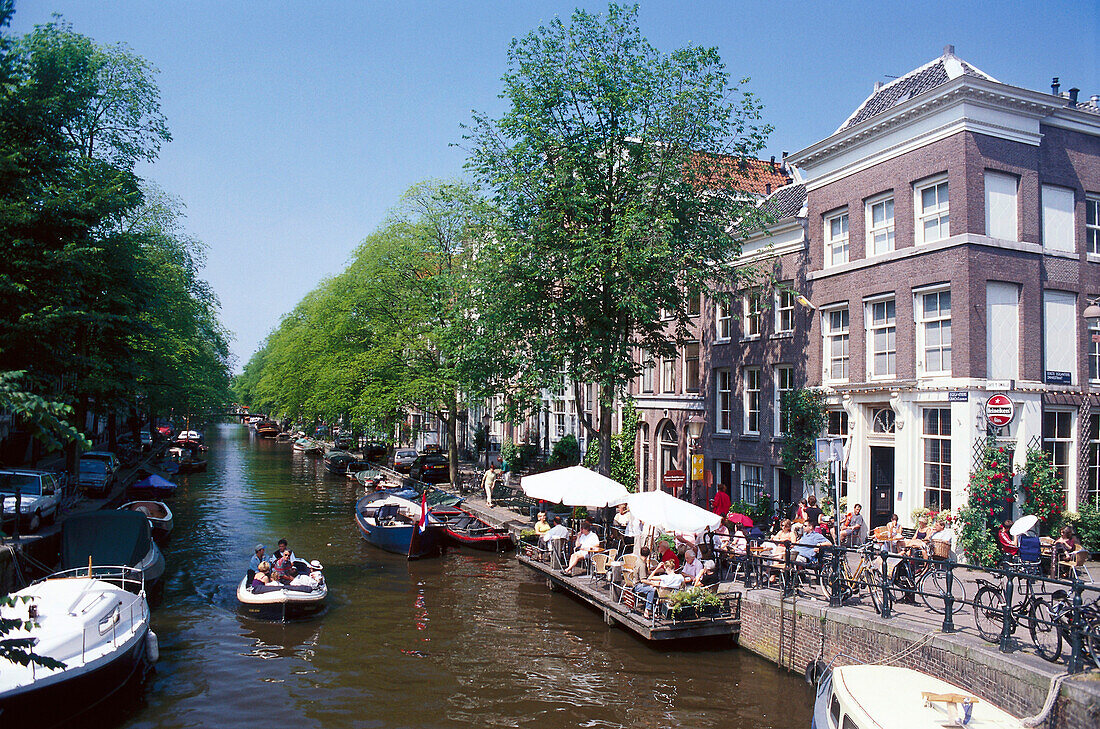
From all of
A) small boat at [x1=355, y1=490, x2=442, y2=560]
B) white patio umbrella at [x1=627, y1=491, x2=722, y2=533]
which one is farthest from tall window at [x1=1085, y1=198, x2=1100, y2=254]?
small boat at [x1=355, y1=490, x2=442, y2=560]

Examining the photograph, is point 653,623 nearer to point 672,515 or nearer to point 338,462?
point 672,515

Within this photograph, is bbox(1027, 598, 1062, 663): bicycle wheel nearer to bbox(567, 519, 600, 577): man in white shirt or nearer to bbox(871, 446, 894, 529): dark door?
bbox(871, 446, 894, 529): dark door

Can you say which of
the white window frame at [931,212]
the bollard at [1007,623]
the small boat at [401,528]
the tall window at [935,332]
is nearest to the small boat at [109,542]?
the small boat at [401,528]

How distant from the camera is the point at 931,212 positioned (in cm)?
2055

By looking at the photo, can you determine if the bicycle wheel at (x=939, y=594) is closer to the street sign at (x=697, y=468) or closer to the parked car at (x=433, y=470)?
the street sign at (x=697, y=468)

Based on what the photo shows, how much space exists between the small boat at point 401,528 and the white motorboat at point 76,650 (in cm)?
1139

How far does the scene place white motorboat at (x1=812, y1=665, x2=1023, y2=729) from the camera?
867 centimetres

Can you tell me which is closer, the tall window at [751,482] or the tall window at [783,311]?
the tall window at [783,311]

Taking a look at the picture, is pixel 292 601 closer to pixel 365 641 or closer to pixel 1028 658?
pixel 365 641

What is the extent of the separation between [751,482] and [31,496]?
24315 millimetres

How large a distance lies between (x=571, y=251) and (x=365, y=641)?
512 inches

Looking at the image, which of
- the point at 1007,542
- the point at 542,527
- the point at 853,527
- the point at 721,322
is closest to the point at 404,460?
the point at 542,527

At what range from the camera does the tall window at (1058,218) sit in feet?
67.5

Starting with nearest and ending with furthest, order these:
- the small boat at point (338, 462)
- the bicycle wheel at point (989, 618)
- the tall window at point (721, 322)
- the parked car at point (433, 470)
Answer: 1. the bicycle wheel at point (989, 618)
2. the tall window at point (721, 322)
3. the parked car at point (433, 470)
4. the small boat at point (338, 462)
